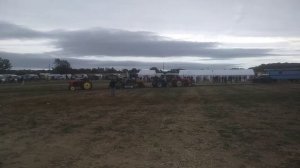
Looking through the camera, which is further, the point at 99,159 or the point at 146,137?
the point at 146,137

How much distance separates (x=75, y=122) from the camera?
16875 mm

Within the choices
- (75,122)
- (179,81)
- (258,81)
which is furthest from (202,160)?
(258,81)

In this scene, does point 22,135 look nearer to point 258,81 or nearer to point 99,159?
point 99,159

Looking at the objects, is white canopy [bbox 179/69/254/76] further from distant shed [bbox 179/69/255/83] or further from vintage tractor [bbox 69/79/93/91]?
vintage tractor [bbox 69/79/93/91]

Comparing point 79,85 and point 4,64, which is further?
point 4,64

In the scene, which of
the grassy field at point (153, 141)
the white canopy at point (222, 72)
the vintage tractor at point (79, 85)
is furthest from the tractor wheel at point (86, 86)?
the white canopy at point (222, 72)

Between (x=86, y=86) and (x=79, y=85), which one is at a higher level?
(x=79, y=85)

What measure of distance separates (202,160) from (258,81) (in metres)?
59.1

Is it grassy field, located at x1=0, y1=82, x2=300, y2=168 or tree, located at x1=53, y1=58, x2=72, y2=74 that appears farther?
tree, located at x1=53, y1=58, x2=72, y2=74

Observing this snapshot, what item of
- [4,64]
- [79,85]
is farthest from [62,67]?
[79,85]

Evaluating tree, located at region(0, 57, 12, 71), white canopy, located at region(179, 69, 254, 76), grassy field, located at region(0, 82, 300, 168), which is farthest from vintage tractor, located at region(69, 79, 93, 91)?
tree, located at region(0, 57, 12, 71)

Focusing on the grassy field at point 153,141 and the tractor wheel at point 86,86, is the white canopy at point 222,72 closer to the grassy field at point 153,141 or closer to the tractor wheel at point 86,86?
the tractor wheel at point 86,86

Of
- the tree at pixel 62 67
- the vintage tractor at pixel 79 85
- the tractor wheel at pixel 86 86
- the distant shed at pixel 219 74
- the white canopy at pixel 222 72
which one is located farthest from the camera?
the tree at pixel 62 67

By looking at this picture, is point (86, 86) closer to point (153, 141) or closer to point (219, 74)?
point (153, 141)
